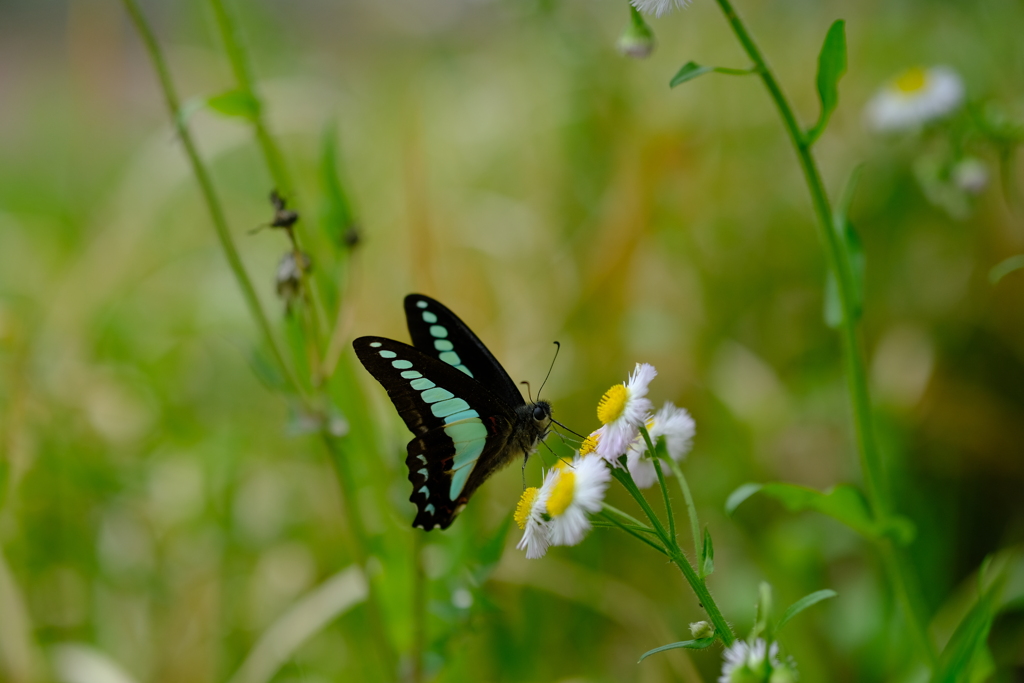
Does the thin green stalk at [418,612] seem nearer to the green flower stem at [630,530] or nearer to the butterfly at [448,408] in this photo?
the butterfly at [448,408]

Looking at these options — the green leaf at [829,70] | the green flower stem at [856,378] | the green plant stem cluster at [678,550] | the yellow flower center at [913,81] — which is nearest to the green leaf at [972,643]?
the green flower stem at [856,378]

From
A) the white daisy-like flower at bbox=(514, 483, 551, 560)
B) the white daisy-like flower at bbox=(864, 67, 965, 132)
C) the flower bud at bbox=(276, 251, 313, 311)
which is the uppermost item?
the white daisy-like flower at bbox=(864, 67, 965, 132)

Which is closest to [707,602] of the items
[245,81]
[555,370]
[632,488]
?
[632,488]

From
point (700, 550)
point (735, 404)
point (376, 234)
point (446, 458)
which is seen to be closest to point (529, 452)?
point (446, 458)

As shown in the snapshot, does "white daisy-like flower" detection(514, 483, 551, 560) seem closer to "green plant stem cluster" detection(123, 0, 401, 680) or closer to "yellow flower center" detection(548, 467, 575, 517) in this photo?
"yellow flower center" detection(548, 467, 575, 517)

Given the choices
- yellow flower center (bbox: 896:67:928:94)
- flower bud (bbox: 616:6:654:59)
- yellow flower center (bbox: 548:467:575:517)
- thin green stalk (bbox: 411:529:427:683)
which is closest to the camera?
yellow flower center (bbox: 548:467:575:517)

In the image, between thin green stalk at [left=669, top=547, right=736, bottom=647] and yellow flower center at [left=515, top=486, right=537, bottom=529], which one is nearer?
thin green stalk at [left=669, top=547, right=736, bottom=647]

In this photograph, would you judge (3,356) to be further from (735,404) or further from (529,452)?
(735,404)

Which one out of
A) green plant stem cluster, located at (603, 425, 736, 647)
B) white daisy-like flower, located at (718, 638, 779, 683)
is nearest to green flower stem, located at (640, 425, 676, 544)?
green plant stem cluster, located at (603, 425, 736, 647)
